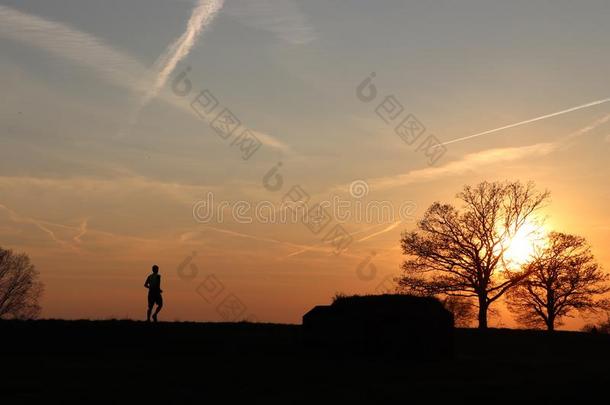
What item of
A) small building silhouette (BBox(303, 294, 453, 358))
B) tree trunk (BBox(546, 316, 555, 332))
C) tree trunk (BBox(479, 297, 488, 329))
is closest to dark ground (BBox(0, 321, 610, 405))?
small building silhouette (BBox(303, 294, 453, 358))

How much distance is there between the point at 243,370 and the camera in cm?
1578

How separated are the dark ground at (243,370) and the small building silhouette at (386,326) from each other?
1.06 feet

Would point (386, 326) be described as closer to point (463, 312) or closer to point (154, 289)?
point (154, 289)

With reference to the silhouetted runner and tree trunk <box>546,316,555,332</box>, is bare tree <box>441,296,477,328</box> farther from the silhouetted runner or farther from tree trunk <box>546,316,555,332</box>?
the silhouetted runner

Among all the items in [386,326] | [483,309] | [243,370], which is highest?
[483,309]

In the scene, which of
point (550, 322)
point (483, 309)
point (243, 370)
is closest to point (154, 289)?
point (243, 370)

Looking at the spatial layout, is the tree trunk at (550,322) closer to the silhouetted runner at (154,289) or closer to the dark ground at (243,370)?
the dark ground at (243,370)

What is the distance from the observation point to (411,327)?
19.9m

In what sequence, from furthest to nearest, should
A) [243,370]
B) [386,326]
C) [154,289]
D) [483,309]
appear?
[483,309] → [154,289] → [386,326] → [243,370]

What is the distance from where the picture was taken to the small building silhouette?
19891 millimetres

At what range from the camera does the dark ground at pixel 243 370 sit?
12453 millimetres

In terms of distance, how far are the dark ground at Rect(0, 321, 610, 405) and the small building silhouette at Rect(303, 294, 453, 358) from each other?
0.32 meters

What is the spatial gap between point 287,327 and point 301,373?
34.3ft

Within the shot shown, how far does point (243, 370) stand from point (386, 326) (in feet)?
18.8
